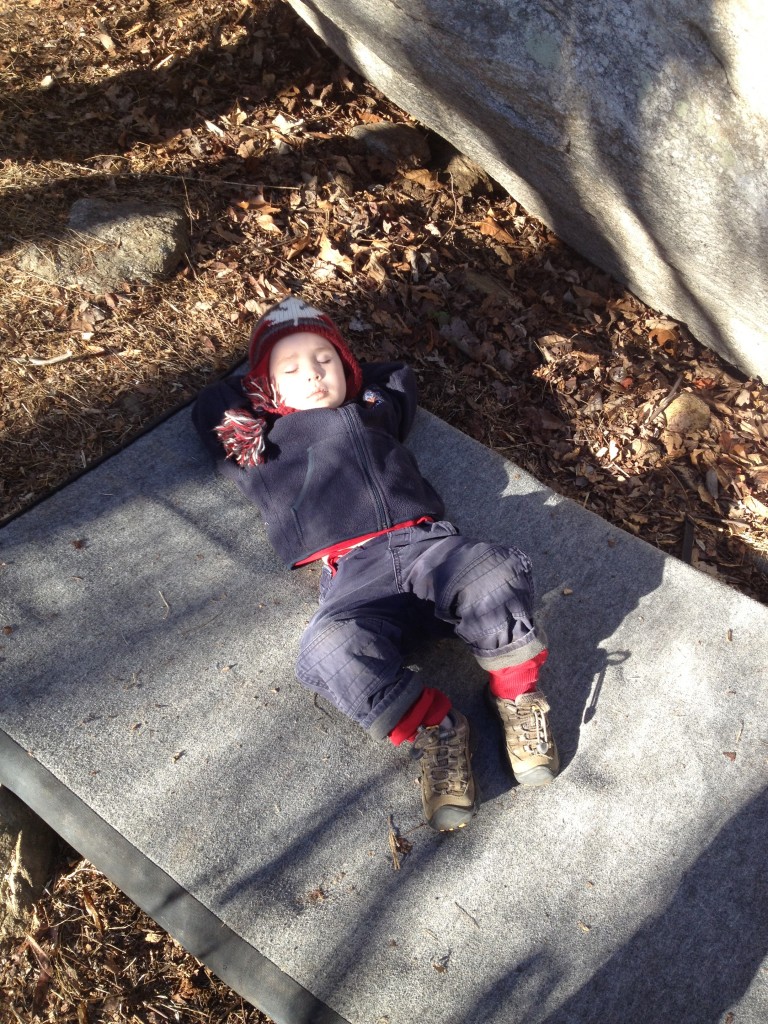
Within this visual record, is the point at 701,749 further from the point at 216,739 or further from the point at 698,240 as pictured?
the point at 698,240

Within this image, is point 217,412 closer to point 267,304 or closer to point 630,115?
point 267,304

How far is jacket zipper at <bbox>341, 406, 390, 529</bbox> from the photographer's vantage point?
10.8 feet

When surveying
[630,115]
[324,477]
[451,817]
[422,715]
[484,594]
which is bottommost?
[451,817]

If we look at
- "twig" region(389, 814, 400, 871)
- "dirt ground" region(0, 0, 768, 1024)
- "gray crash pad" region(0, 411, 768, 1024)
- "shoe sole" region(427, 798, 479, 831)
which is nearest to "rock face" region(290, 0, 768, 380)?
"dirt ground" region(0, 0, 768, 1024)

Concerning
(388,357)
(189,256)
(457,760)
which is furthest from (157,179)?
(457,760)

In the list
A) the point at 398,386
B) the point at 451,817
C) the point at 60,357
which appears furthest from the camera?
the point at 60,357

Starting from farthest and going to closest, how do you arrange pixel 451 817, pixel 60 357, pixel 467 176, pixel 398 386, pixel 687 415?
pixel 467 176
pixel 687 415
pixel 60 357
pixel 398 386
pixel 451 817

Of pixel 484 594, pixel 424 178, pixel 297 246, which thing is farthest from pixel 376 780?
pixel 424 178

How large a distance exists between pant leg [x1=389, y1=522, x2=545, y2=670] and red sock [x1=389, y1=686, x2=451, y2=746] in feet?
0.68

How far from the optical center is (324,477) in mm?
3348

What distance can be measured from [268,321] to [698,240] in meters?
2.02

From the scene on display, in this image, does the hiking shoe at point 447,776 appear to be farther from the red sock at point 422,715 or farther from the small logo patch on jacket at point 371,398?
the small logo patch on jacket at point 371,398

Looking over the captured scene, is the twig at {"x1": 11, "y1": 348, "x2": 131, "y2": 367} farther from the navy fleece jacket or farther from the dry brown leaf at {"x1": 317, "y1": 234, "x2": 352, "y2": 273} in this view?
the dry brown leaf at {"x1": 317, "y1": 234, "x2": 352, "y2": 273}

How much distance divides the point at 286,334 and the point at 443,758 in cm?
178
